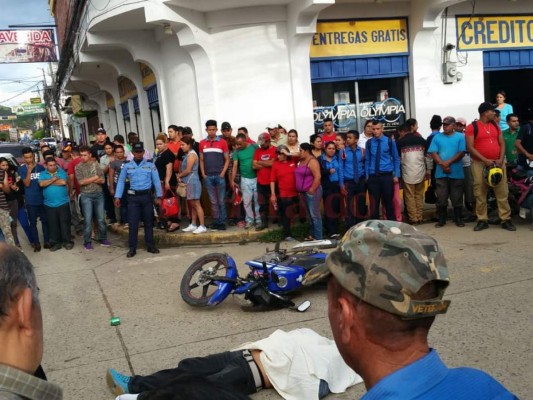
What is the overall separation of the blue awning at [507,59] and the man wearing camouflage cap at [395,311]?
11.2 meters

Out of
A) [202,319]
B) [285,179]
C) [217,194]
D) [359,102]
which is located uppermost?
[359,102]

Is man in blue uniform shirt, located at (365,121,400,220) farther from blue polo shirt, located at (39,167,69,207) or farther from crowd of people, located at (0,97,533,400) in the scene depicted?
blue polo shirt, located at (39,167,69,207)

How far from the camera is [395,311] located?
121 centimetres

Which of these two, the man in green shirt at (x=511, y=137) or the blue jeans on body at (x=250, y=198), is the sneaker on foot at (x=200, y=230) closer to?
the blue jeans on body at (x=250, y=198)

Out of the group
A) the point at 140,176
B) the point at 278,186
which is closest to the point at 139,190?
the point at 140,176

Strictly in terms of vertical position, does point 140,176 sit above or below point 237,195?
above

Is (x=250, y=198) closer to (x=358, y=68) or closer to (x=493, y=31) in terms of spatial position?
(x=358, y=68)

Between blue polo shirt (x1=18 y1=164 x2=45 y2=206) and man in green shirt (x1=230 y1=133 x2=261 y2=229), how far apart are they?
351 cm

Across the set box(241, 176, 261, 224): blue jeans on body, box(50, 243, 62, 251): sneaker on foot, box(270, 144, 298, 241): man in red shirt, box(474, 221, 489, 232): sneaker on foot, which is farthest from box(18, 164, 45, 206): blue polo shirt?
box(474, 221, 489, 232): sneaker on foot

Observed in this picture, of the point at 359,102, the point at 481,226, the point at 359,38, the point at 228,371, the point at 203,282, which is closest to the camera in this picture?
Result: the point at 228,371

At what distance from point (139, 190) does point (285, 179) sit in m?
2.32

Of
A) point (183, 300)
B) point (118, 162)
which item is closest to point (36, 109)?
point (118, 162)

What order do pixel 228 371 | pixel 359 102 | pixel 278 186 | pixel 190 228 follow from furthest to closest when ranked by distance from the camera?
1. pixel 359 102
2. pixel 190 228
3. pixel 278 186
4. pixel 228 371

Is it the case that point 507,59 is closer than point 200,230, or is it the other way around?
point 200,230
